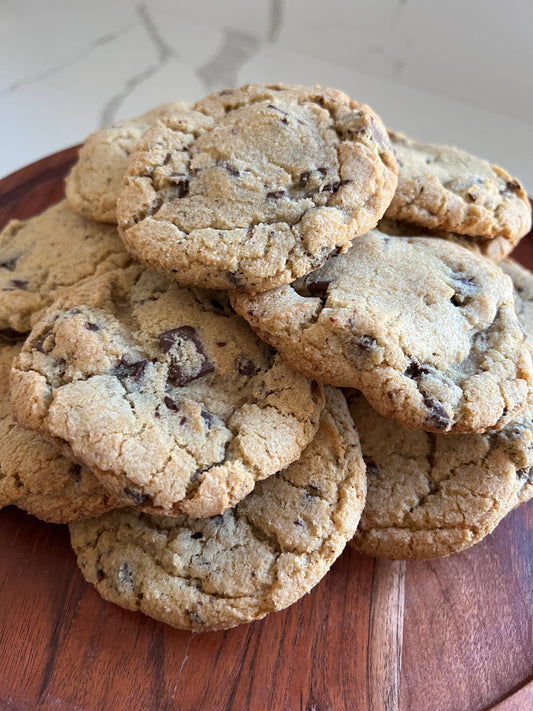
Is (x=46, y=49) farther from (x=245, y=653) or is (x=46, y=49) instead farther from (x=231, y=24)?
(x=245, y=653)

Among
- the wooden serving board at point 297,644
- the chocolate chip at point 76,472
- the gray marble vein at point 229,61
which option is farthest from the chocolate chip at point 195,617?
the gray marble vein at point 229,61

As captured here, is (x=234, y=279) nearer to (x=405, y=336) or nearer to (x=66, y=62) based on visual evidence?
(x=405, y=336)

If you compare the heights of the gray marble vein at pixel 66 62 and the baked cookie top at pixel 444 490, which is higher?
the gray marble vein at pixel 66 62

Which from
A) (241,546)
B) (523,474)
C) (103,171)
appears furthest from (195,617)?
(103,171)

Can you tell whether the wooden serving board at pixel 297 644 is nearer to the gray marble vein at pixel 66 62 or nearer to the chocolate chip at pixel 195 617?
the chocolate chip at pixel 195 617

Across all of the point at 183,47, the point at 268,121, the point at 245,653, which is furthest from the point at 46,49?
the point at 245,653

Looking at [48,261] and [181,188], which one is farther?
[48,261]
